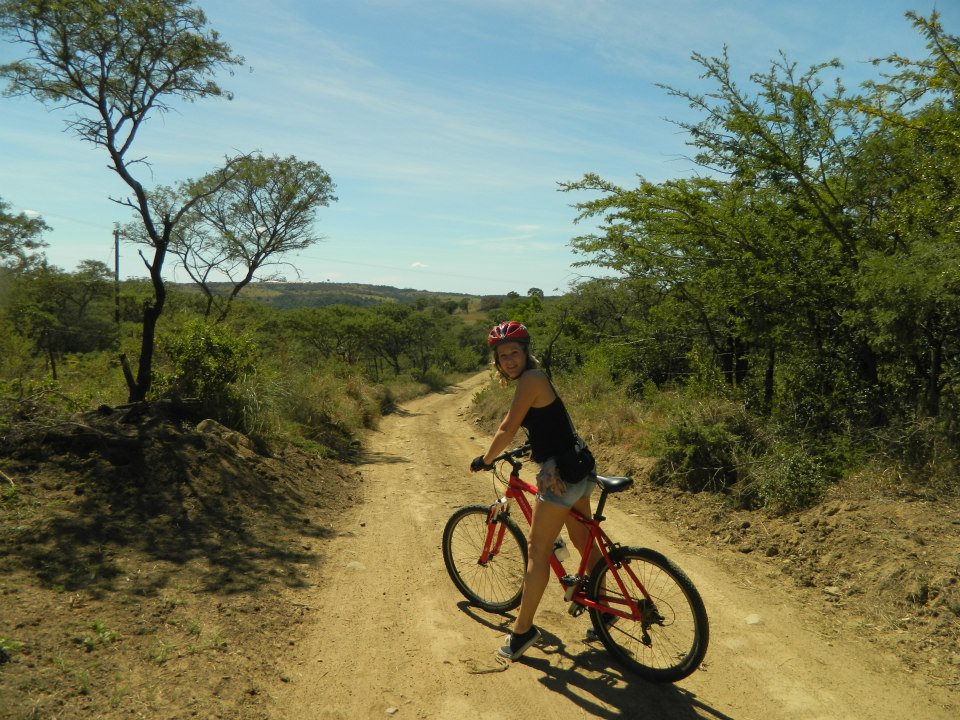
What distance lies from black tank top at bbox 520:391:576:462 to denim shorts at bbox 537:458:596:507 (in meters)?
0.08

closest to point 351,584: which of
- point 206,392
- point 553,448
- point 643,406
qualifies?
point 553,448

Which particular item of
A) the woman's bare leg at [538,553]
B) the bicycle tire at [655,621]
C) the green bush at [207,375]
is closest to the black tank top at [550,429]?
the woman's bare leg at [538,553]

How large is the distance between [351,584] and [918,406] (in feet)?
18.9

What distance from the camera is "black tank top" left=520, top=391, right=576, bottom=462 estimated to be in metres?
4.05

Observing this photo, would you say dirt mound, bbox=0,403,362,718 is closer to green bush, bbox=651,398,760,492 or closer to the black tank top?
the black tank top

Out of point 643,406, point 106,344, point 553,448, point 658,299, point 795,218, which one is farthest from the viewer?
point 106,344

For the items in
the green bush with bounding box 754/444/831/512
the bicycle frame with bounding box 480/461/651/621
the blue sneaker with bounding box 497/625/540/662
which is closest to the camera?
the bicycle frame with bounding box 480/461/651/621

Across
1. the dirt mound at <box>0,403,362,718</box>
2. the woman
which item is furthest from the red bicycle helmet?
the dirt mound at <box>0,403,362,718</box>

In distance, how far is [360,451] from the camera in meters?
12.8

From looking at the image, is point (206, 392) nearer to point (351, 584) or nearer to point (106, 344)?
point (351, 584)

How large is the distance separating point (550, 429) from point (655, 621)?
130cm

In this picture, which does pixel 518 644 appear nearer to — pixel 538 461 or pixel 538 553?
pixel 538 553

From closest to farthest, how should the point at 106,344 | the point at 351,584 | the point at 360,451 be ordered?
the point at 351,584 < the point at 360,451 < the point at 106,344

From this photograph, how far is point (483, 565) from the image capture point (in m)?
4.91
